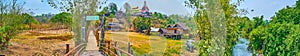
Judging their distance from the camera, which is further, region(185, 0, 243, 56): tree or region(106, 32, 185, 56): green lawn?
region(106, 32, 185, 56): green lawn

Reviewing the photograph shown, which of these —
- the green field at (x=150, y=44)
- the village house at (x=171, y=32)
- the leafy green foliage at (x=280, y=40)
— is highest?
the village house at (x=171, y=32)

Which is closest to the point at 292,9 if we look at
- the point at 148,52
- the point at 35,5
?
the point at 148,52

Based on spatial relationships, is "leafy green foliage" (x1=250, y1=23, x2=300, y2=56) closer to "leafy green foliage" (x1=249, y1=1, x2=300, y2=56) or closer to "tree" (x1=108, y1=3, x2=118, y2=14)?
"leafy green foliage" (x1=249, y1=1, x2=300, y2=56)

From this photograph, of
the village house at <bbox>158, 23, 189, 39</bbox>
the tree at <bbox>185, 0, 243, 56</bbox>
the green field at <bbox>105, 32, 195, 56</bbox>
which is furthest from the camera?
the green field at <bbox>105, 32, 195, 56</bbox>

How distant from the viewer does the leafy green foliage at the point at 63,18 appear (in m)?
5.83

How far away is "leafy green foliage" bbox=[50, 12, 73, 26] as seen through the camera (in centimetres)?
583

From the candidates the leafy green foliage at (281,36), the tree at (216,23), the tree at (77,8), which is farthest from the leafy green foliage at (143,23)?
the leafy green foliage at (281,36)

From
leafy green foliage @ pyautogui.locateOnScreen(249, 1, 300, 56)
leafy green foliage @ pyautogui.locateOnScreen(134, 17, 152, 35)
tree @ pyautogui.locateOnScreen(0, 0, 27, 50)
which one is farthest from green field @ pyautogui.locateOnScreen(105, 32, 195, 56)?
leafy green foliage @ pyautogui.locateOnScreen(249, 1, 300, 56)

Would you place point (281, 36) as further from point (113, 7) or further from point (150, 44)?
point (150, 44)

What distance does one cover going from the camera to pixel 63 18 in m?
6.29

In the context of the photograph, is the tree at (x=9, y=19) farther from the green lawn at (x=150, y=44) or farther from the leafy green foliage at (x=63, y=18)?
the green lawn at (x=150, y=44)

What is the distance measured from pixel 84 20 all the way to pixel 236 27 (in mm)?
2456

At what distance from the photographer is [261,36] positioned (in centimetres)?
1242

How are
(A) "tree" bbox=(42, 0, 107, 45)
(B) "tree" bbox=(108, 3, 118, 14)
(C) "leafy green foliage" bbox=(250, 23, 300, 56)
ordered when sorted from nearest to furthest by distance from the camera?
(A) "tree" bbox=(42, 0, 107, 45)
(B) "tree" bbox=(108, 3, 118, 14)
(C) "leafy green foliage" bbox=(250, 23, 300, 56)
